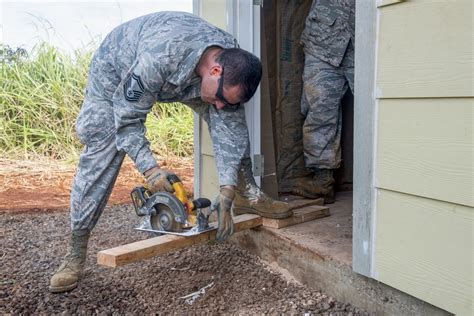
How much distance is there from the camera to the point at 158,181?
2.17m

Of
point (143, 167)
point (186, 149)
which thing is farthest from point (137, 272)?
point (186, 149)

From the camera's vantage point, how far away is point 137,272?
2738mm

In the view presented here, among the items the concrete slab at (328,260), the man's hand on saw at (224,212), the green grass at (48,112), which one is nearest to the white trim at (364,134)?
the concrete slab at (328,260)

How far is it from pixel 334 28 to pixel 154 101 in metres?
1.47

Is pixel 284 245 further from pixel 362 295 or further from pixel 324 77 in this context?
pixel 324 77

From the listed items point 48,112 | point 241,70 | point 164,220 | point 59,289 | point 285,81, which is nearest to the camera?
point 241,70

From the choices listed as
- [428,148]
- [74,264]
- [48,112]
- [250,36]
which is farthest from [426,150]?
[48,112]

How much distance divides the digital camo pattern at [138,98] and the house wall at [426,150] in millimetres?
847

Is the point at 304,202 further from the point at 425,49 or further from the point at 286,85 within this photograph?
the point at 425,49

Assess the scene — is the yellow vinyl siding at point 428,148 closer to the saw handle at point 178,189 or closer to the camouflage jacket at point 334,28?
the saw handle at point 178,189

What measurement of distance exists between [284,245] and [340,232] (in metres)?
0.32

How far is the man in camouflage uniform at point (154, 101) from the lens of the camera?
7.09ft

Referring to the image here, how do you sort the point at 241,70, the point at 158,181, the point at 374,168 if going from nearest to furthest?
the point at 374,168
the point at 241,70
the point at 158,181

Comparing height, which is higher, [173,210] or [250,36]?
[250,36]
